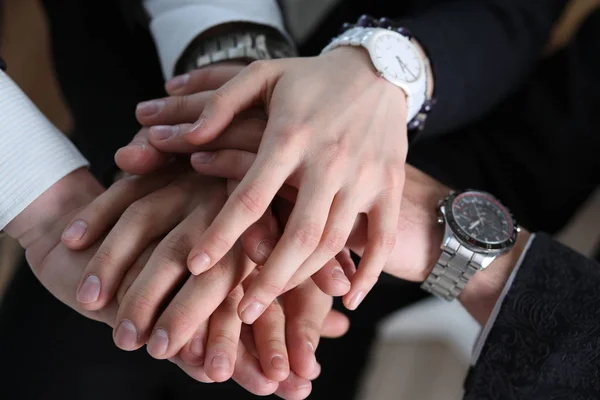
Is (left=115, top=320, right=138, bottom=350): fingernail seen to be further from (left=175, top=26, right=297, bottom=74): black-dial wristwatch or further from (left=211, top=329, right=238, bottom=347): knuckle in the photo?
(left=175, top=26, right=297, bottom=74): black-dial wristwatch

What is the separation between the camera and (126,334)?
21.0 inches

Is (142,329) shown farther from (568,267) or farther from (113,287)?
(568,267)

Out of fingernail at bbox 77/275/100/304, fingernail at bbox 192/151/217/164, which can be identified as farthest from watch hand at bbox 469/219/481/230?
fingernail at bbox 77/275/100/304

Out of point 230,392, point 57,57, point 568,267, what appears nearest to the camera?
point 568,267

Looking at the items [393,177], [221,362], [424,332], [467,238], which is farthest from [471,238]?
[424,332]

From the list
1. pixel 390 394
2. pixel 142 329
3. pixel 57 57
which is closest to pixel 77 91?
pixel 57 57

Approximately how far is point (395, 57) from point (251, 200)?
29cm

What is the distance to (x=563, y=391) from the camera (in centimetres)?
59

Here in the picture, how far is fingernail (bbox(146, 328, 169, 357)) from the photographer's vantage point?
1.72ft

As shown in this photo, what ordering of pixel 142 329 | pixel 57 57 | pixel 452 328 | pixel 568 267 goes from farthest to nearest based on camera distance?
pixel 452 328, pixel 57 57, pixel 568 267, pixel 142 329

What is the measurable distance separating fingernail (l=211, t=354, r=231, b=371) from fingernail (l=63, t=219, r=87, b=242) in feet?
0.65

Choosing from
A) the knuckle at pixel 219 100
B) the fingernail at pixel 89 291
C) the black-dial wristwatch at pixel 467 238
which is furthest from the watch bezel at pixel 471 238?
the fingernail at pixel 89 291

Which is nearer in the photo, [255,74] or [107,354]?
[255,74]

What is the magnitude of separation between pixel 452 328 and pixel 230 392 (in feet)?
2.05
